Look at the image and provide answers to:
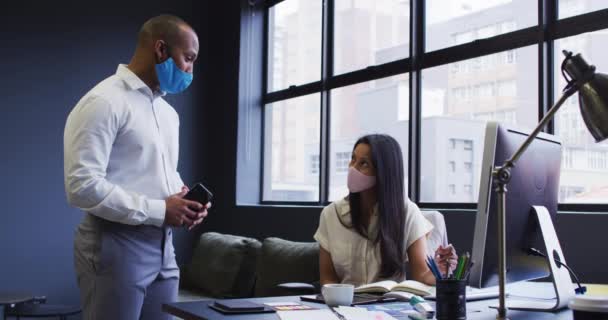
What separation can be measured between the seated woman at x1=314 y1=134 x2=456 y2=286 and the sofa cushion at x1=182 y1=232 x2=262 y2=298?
1.56m

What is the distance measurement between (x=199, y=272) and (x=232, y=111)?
1.34 metres

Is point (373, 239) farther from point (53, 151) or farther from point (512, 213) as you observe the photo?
point (53, 151)

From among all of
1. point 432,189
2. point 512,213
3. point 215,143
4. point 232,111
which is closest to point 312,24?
point 232,111

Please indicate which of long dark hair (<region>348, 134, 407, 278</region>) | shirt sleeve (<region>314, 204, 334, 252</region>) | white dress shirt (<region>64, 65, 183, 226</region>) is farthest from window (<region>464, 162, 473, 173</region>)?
white dress shirt (<region>64, 65, 183, 226</region>)

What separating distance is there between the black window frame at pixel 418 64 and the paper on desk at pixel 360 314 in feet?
4.92

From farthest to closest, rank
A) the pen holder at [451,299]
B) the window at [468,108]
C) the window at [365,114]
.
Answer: the window at [365,114] → the window at [468,108] → the pen holder at [451,299]

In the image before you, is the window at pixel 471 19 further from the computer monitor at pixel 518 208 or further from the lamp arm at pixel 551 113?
the lamp arm at pixel 551 113

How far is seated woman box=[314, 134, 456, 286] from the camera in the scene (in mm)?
2365

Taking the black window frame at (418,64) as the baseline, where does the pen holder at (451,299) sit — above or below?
below

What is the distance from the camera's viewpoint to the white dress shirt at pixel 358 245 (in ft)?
7.84

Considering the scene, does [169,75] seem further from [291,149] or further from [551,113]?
[291,149]

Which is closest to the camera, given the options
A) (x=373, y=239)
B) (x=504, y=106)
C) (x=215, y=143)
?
(x=373, y=239)

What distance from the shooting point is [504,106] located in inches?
122

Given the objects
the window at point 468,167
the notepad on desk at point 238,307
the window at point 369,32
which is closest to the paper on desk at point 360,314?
the notepad on desk at point 238,307
